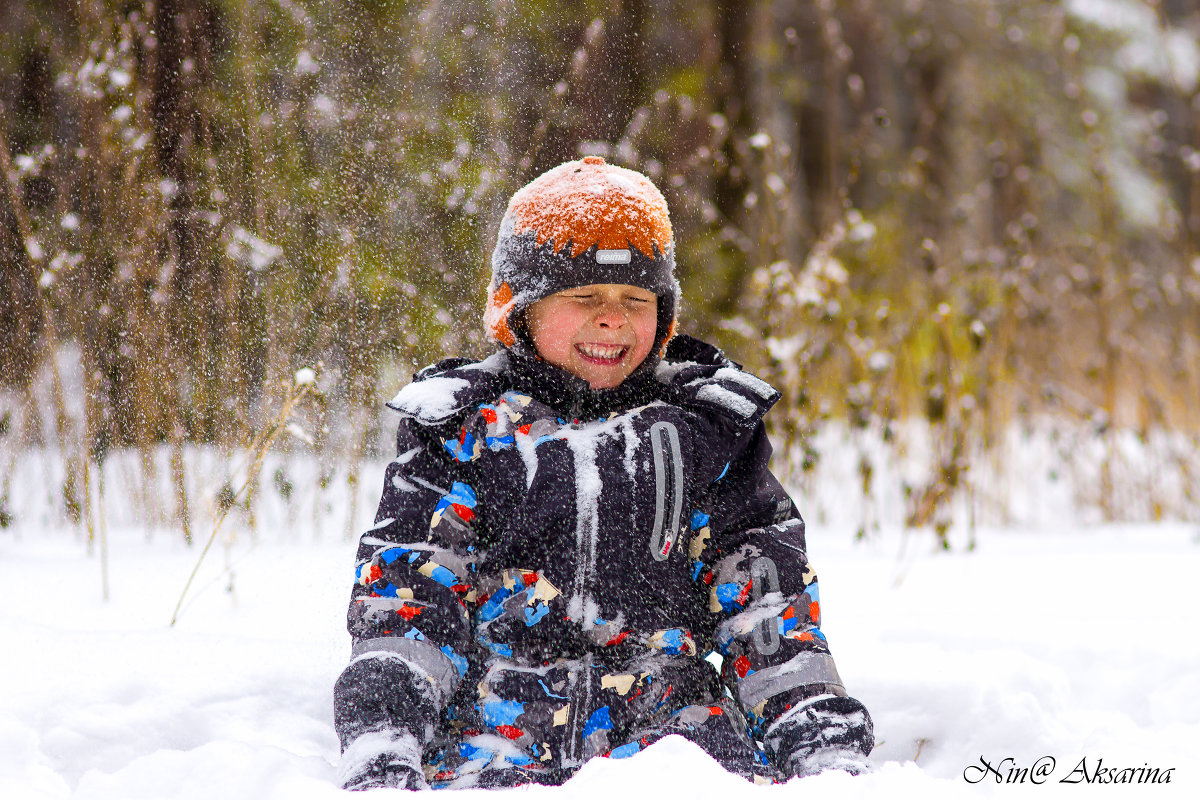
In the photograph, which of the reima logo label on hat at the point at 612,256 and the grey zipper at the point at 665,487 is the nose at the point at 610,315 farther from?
the grey zipper at the point at 665,487

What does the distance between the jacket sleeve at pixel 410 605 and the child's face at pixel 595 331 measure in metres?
0.25

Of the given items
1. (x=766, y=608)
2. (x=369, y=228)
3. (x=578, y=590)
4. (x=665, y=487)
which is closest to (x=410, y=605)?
(x=578, y=590)

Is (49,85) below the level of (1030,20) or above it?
below

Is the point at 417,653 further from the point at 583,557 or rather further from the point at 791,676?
the point at 791,676

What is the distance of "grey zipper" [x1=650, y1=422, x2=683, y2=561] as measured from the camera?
1.48 metres

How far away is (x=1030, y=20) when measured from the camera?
9.22 metres

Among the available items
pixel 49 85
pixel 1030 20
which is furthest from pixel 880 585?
pixel 1030 20

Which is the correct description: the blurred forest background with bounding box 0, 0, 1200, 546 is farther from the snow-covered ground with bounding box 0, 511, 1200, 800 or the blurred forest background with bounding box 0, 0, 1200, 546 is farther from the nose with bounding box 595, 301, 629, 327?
the nose with bounding box 595, 301, 629, 327

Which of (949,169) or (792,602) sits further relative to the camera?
(949,169)

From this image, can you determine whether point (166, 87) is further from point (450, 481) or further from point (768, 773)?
point (768, 773)

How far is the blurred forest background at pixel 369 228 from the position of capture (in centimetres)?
283

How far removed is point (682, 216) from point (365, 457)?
1.39m

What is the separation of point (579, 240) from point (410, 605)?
65 cm

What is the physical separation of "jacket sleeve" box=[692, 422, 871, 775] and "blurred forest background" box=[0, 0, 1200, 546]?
4.43 ft
